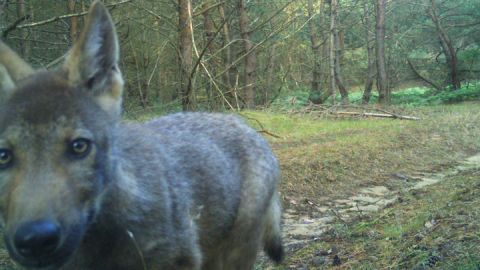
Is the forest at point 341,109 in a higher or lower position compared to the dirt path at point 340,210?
higher

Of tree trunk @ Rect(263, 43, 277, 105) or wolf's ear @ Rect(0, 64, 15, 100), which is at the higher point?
wolf's ear @ Rect(0, 64, 15, 100)

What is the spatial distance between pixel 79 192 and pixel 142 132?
5.69ft

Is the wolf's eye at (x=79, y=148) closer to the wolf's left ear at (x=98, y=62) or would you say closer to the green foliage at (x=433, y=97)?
the wolf's left ear at (x=98, y=62)

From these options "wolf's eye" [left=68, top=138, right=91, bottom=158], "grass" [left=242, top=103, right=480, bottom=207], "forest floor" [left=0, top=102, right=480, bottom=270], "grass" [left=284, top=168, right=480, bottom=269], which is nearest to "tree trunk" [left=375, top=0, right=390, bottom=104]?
"forest floor" [left=0, top=102, right=480, bottom=270]

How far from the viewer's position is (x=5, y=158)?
370 centimetres

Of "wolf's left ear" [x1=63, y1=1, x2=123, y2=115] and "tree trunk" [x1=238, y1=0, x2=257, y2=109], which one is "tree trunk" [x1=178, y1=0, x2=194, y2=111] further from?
"tree trunk" [x1=238, y1=0, x2=257, y2=109]

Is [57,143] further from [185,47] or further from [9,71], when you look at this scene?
[185,47]

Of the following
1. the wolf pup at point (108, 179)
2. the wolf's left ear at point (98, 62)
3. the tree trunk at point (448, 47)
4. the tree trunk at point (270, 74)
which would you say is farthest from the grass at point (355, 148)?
the tree trunk at point (448, 47)

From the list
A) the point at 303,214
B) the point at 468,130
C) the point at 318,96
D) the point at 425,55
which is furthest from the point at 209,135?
the point at 425,55

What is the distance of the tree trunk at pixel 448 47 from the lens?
32844mm

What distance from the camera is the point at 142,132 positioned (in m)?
5.41

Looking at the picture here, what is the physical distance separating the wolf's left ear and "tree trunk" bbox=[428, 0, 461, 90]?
3098 centimetres

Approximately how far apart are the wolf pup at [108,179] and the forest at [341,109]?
1.24 m

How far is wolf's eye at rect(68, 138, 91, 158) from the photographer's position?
12.4 feet
